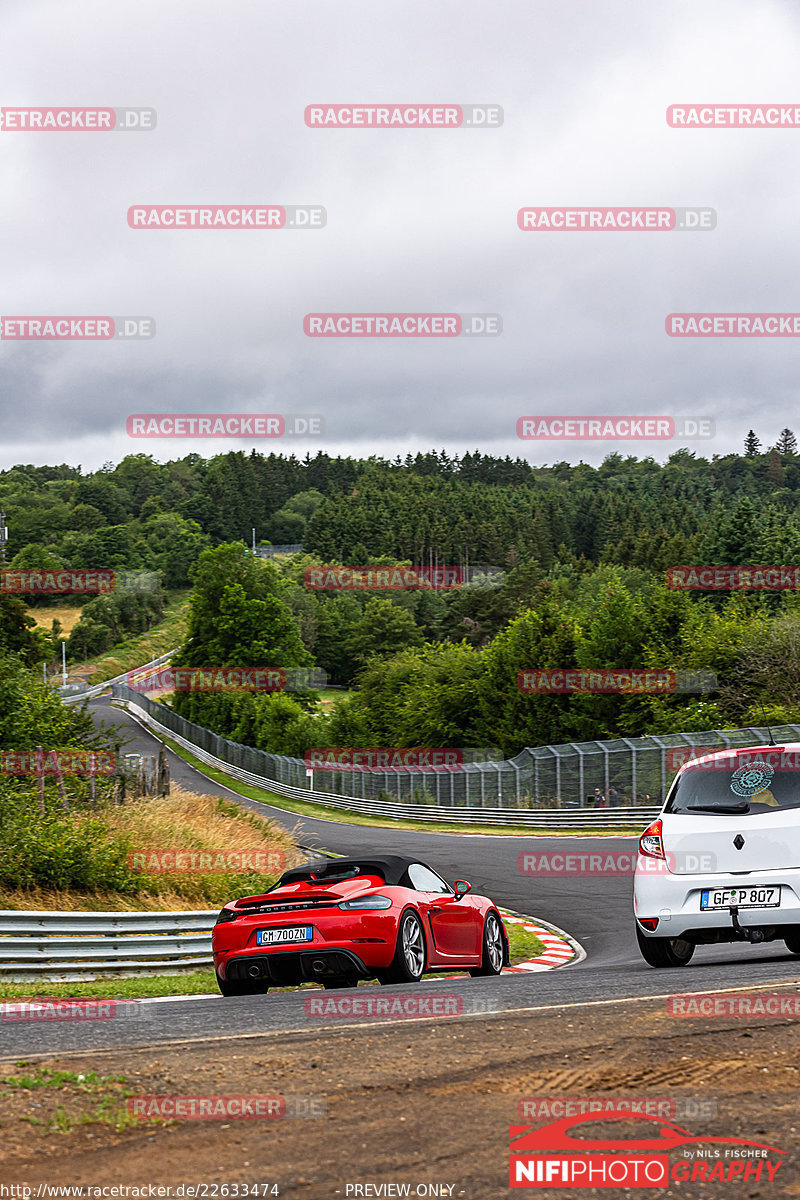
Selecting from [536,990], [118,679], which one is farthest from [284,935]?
[118,679]

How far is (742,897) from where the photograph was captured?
8.97 metres

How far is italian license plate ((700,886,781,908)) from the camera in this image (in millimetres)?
8914

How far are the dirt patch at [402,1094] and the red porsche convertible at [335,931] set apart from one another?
267cm

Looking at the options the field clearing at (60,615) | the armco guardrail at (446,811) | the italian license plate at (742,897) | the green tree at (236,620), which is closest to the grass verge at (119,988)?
the italian license plate at (742,897)

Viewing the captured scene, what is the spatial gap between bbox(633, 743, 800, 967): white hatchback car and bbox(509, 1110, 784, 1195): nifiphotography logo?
15.6 ft

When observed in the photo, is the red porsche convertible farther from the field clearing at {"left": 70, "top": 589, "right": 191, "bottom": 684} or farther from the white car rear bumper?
the field clearing at {"left": 70, "top": 589, "right": 191, "bottom": 684}

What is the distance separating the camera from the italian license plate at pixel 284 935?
962 cm

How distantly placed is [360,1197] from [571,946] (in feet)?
43.4

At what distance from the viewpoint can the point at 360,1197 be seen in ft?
12.5

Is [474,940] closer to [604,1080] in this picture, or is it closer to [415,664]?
[604,1080]

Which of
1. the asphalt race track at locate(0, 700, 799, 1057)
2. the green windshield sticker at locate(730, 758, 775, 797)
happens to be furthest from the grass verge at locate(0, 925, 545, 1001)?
the green windshield sticker at locate(730, 758, 775, 797)

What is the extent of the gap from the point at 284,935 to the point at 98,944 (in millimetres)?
3417

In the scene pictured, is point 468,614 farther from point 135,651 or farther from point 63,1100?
point 63,1100

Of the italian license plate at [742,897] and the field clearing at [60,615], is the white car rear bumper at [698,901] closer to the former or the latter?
the italian license plate at [742,897]
